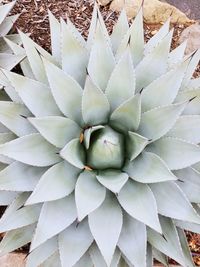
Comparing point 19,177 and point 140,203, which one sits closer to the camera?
point 140,203

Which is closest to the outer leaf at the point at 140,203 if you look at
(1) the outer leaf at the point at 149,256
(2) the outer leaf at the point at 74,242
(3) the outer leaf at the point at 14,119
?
(2) the outer leaf at the point at 74,242

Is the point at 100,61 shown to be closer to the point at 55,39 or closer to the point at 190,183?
the point at 55,39

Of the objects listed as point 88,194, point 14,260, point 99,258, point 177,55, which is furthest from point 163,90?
point 14,260

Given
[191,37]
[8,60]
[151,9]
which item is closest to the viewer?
[8,60]

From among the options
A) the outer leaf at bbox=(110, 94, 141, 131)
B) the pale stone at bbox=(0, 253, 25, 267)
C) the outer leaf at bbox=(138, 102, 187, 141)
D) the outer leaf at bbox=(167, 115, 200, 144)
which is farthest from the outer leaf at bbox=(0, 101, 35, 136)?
the pale stone at bbox=(0, 253, 25, 267)

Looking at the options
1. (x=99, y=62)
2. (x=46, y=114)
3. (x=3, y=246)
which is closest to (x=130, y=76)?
(x=99, y=62)

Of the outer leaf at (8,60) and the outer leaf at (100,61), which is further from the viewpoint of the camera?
the outer leaf at (8,60)

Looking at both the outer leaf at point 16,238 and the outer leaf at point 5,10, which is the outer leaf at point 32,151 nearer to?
the outer leaf at point 16,238

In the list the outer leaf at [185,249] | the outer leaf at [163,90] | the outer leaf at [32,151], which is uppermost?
the outer leaf at [163,90]

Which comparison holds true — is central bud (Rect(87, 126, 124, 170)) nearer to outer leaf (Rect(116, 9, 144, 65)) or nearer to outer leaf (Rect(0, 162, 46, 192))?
outer leaf (Rect(0, 162, 46, 192))
